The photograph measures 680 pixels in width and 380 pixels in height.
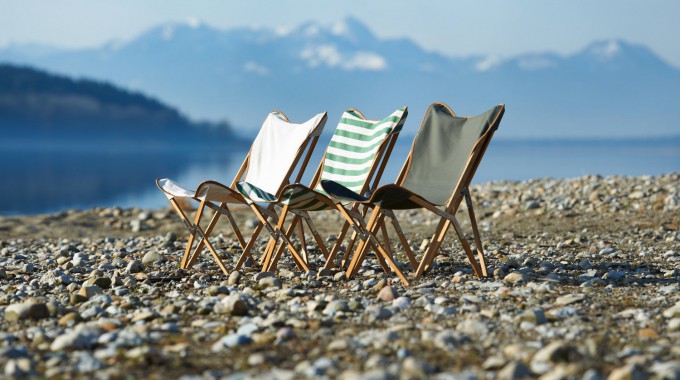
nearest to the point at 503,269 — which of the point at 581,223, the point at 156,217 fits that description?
the point at 581,223

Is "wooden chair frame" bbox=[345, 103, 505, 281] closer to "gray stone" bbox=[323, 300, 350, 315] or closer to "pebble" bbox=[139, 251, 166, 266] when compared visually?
"gray stone" bbox=[323, 300, 350, 315]

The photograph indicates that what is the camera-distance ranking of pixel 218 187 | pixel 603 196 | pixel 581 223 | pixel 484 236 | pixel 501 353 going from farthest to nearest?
pixel 603 196, pixel 581 223, pixel 484 236, pixel 218 187, pixel 501 353

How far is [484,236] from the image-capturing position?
7.84 meters

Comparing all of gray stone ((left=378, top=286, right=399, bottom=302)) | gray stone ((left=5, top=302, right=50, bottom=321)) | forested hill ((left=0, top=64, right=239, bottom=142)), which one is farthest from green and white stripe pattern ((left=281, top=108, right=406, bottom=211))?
forested hill ((left=0, top=64, right=239, bottom=142))

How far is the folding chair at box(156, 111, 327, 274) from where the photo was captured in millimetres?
5512

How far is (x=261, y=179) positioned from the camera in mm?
6148

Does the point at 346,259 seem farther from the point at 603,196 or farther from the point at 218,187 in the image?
the point at 603,196

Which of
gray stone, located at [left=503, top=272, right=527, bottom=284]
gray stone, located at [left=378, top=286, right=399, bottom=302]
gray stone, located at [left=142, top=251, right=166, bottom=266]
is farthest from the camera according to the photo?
gray stone, located at [left=142, top=251, right=166, bottom=266]

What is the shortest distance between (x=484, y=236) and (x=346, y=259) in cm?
257

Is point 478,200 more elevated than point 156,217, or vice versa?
point 478,200

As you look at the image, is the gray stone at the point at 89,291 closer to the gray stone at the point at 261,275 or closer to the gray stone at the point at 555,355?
the gray stone at the point at 261,275

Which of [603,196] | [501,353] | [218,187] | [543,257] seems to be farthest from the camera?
[603,196]

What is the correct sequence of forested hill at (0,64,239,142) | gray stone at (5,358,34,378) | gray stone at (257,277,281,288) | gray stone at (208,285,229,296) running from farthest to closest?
forested hill at (0,64,239,142) < gray stone at (257,277,281,288) < gray stone at (208,285,229,296) < gray stone at (5,358,34,378)

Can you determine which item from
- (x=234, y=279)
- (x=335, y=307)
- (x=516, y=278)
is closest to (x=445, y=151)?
(x=516, y=278)
